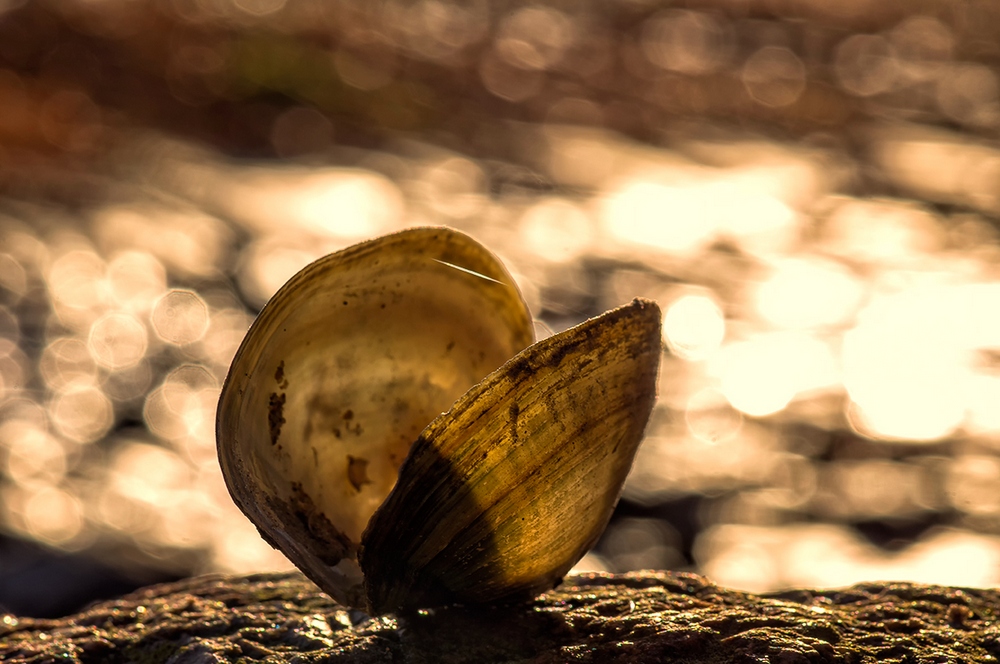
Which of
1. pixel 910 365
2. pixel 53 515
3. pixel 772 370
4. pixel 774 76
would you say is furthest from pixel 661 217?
pixel 774 76

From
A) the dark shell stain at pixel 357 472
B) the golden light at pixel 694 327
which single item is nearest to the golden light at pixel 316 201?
the golden light at pixel 694 327

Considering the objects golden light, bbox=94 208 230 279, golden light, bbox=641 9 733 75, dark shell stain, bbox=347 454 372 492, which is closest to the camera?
dark shell stain, bbox=347 454 372 492

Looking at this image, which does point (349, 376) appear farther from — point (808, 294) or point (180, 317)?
point (808, 294)

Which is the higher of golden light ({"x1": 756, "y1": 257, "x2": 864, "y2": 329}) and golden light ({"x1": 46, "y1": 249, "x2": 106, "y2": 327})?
golden light ({"x1": 46, "y1": 249, "x2": 106, "y2": 327})

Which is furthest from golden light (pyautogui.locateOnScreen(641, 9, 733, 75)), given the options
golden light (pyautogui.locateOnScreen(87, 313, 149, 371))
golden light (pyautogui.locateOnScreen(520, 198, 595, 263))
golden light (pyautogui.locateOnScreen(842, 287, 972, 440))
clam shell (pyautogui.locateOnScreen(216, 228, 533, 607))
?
clam shell (pyautogui.locateOnScreen(216, 228, 533, 607))

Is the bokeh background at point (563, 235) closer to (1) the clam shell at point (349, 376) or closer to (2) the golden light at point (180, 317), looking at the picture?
(2) the golden light at point (180, 317)

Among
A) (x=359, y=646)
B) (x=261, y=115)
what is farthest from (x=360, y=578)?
(x=261, y=115)

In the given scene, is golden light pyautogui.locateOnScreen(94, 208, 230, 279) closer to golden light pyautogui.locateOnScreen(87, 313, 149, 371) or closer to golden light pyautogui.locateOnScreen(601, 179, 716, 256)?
golden light pyautogui.locateOnScreen(87, 313, 149, 371)
